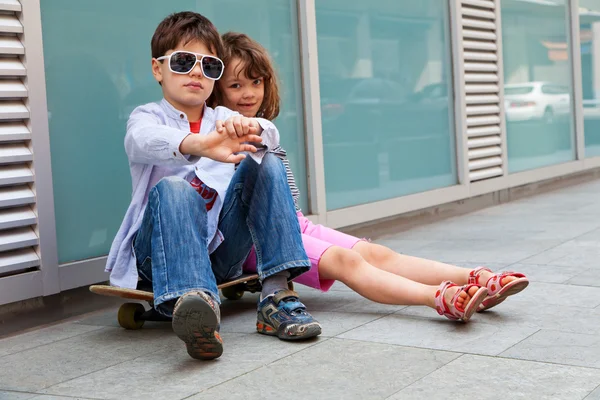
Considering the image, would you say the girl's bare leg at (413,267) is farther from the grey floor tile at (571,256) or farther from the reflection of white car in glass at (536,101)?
the reflection of white car in glass at (536,101)

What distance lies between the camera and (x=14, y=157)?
3627 millimetres

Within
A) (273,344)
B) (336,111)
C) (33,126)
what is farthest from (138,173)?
(336,111)

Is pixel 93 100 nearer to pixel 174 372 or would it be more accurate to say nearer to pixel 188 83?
pixel 188 83

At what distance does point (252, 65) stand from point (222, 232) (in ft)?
2.79

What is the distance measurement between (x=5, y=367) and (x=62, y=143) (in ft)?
3.75

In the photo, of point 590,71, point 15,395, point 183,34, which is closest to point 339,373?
point 15,395

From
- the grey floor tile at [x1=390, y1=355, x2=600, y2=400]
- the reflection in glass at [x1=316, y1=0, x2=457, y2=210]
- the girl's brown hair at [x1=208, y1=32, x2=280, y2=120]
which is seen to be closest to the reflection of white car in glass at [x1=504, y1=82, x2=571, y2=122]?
the reflection in glass at [x1=316, y1=0, x2=457, y2=210]

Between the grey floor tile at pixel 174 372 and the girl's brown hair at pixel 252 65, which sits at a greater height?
the girl's brown hair at pixel 252 65

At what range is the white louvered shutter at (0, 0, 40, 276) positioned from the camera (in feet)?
11.8

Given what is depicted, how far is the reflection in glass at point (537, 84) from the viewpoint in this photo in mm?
8086

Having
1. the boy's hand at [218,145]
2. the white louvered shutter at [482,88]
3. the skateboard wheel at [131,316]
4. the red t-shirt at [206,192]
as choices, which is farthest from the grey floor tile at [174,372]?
the white louvered shutter at [482,88]

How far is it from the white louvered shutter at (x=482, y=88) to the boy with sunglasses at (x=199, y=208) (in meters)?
4.04

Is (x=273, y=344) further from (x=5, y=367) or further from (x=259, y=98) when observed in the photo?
(x=259, y=98)

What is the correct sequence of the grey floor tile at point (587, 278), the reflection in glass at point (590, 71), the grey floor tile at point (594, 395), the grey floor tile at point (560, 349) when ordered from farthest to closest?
the reflection in glass at point (590, 71), the grey floor tile at point (587, 278), the grey floor tile at point (560, 349), the grey floor tile at point (594, 395)
